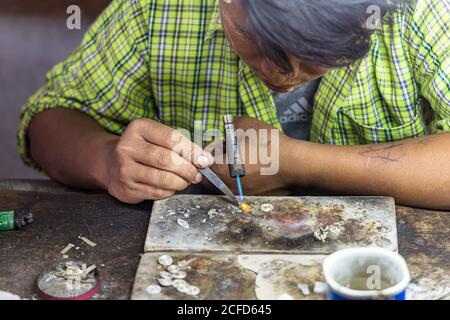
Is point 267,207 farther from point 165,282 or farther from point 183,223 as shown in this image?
point 165,282

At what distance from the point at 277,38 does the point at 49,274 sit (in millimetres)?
664

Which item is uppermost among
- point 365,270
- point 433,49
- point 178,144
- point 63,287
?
point 433,49

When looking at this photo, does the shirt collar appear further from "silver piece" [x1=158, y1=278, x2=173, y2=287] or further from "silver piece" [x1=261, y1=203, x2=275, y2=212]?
"silver piece" [x1=158, y1=278, x2=173, y2=287]

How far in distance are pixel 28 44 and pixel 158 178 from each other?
9.75ft

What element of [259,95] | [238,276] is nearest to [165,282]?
[238,276]

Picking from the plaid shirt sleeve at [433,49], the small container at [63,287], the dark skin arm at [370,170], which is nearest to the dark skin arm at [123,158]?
the dark skin arm at [370,170]

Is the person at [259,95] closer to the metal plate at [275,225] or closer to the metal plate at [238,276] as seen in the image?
the metal plate at [275,225]

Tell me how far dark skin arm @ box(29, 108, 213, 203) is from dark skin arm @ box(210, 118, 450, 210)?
0.21 metres

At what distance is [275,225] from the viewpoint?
1.67 m

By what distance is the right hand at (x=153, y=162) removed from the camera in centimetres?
174

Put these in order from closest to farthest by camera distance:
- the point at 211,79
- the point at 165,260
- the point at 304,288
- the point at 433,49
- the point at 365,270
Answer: the point at 365,270
the point at 304,288
the point at 165,260
the point at 433,49
the point at 211,79

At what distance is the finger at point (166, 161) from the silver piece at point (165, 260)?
0.25 meters

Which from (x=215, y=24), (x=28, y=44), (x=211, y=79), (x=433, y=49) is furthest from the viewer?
(x=28, y=44)
